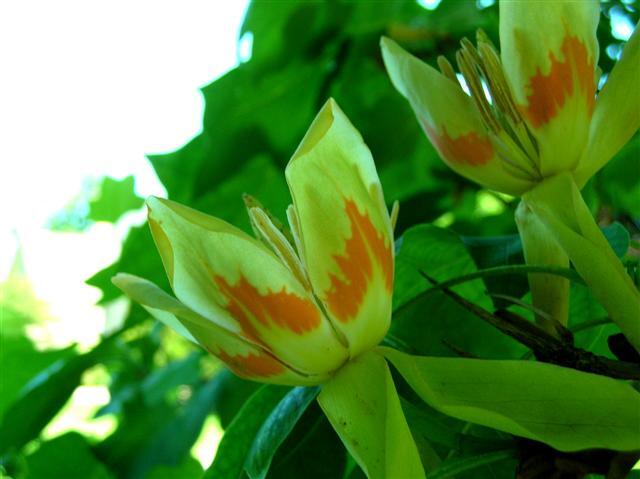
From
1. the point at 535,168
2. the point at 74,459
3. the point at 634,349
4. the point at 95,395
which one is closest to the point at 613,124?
the point at 535,168

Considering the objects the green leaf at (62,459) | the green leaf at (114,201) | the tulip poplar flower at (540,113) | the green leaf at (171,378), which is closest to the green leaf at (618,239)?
the tulip poplar flower at (540,113)

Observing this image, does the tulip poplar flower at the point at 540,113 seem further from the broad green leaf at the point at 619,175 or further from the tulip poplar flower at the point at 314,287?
the broad green leaf at the point at 619,175

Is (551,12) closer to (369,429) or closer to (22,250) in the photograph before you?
(369,429)

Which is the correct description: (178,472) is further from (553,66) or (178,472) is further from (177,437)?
(553,66)

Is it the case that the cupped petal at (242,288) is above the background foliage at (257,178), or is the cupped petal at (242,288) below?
above

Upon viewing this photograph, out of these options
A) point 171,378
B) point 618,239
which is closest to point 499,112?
point 618,239
